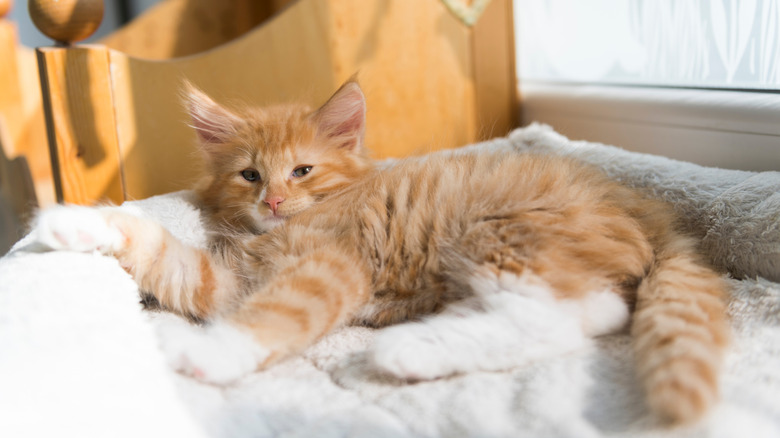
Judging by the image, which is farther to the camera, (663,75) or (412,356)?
(663,75)

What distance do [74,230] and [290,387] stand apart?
553 millimetres

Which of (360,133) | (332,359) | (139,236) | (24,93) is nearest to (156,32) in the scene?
(24,93)

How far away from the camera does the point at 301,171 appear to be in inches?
62.9

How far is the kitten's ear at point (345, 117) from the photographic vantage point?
157 centimetres

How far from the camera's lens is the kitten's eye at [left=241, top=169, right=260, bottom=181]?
5.25 ft

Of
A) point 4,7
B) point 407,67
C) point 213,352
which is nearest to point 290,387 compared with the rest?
point 213,352

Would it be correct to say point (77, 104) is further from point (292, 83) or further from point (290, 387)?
point (290, 387)

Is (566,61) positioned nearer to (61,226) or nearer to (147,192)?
(147,192)

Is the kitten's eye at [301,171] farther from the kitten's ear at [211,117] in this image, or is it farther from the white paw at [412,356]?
the white paw at [412,356]

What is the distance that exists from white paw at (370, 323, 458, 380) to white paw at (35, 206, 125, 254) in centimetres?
62

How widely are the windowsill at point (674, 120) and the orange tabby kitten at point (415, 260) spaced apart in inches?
19.2

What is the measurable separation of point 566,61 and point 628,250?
54.6 inches

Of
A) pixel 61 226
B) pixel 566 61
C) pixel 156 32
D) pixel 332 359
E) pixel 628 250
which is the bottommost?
pixel 332 359

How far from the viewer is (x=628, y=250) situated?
1.25 meters
